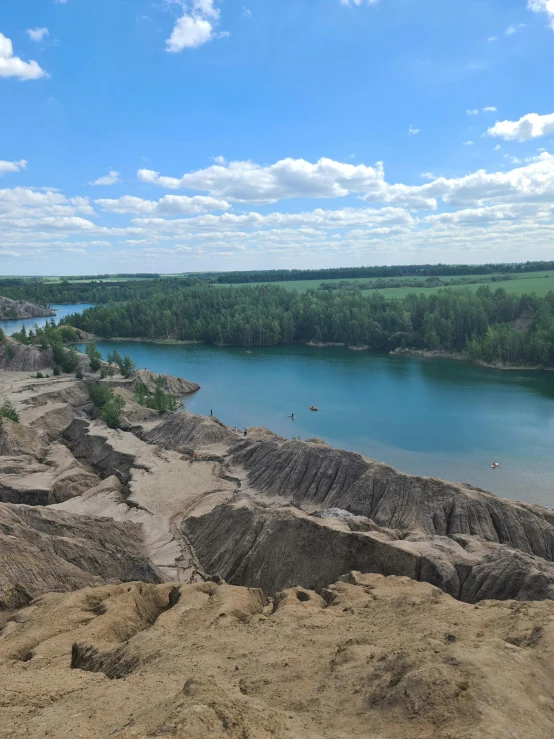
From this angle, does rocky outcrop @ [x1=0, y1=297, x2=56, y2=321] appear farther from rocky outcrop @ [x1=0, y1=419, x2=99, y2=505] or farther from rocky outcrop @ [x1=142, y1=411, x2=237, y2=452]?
rocky outcrop @ [x1=142, y1=411, x2=237, y2=452]

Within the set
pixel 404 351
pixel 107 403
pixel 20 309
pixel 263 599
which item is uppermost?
pixel 20 309

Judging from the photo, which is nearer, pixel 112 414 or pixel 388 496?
pixel 388 496

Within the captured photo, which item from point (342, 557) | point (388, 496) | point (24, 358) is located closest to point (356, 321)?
point (24, 358)

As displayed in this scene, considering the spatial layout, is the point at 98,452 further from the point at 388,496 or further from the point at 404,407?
the point at 404,407

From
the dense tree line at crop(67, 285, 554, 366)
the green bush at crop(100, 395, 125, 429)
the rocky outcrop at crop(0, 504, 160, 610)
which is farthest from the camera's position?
the dense tree line at crop(67, 285, 554, 366)

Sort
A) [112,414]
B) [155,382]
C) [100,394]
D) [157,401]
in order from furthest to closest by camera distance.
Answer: [155,382], [100,394], [157,401], [112,414]

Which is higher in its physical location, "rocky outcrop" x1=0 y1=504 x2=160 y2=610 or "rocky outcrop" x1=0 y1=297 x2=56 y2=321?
"rocky outcrop" x1=0 y1=297 x2=56 y2=321

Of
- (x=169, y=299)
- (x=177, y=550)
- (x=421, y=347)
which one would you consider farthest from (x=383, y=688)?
(x=169, y=299)

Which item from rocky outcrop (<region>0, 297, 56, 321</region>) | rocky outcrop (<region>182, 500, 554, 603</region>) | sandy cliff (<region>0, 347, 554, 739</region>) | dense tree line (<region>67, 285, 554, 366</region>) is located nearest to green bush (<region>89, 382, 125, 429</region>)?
sandy cliff (<region>0, 347, 554, 739</region>)
